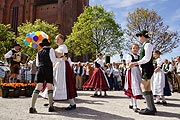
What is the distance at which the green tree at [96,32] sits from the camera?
34750 millimetres

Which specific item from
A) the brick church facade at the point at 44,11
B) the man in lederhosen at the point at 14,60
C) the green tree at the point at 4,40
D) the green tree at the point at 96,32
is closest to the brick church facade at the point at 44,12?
the brick church facade at the point at 44,11

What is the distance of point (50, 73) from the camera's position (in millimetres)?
5590

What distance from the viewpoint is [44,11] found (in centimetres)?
4856

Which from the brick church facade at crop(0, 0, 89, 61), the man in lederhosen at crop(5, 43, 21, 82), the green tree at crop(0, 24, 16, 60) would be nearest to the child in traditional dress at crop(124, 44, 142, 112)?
the man in lederhosen at crop(5, 43, 21, 82)

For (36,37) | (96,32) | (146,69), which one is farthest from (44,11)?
(146,69)

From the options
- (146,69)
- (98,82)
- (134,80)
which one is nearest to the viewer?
(146,69)

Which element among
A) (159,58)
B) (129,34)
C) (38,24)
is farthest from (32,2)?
(159,58)

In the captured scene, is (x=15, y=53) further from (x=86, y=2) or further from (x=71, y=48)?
(x=86, y=2)

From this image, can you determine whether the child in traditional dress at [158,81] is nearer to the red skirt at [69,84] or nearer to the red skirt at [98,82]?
the red skirt at [98,82]

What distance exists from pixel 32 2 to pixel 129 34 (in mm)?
26833

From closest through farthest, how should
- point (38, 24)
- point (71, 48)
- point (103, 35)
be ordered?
point (103, 35), point (71, 48), point (38, 24)

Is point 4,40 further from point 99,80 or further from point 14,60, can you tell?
point 99,80

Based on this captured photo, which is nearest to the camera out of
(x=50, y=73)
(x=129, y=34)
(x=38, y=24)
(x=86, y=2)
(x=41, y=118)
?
(x=41, y=118)

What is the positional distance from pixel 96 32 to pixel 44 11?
18.2m
